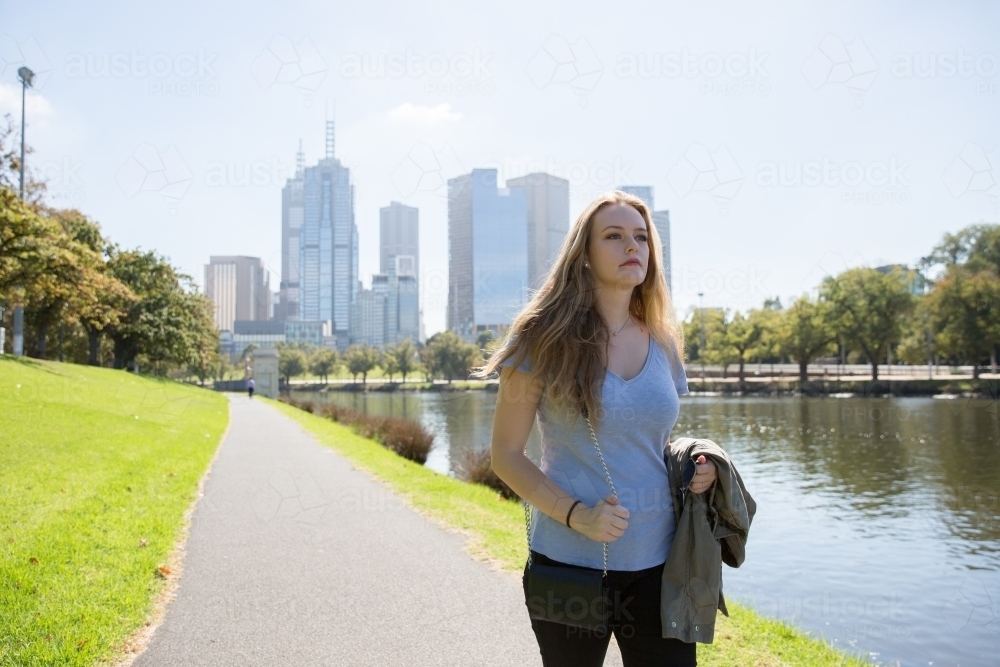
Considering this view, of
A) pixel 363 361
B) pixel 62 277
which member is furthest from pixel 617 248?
pixel 363 361

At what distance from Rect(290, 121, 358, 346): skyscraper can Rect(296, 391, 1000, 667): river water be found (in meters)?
96.6

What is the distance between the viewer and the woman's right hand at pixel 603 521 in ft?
6.56

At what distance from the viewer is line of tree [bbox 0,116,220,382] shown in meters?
21.0

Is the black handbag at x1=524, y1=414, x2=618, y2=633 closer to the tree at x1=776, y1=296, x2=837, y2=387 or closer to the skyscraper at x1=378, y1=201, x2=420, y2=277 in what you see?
the tree at x1=776, y1=296, x2=837, y2=387

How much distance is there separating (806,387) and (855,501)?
4377cm

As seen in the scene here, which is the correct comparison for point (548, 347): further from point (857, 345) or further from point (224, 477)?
point (857, 345)

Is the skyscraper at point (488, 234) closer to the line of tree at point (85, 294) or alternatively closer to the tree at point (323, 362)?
the tree at point (323, 362)

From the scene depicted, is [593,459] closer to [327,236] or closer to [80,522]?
[80,522]

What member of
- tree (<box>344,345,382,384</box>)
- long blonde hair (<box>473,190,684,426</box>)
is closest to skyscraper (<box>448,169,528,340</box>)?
tree (<box>344,345,382,384</box>)

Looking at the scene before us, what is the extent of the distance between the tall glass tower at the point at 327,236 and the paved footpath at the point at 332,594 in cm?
10632

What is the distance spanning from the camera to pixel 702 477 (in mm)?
2107

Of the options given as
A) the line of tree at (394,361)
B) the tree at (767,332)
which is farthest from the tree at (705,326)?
the line of tree at (394,361)

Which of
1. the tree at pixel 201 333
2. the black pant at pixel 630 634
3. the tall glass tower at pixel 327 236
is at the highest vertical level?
the tall glass tower at pixel 327 236

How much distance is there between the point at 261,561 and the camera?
20.6 feet
